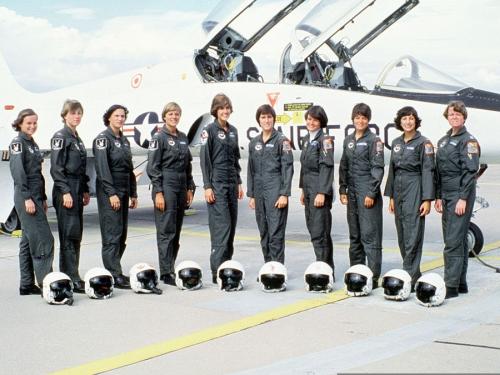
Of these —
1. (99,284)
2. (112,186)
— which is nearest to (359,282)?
(99,284)

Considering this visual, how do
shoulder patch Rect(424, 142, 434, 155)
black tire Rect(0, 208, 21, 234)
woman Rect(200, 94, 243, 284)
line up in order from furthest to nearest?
black tire Rect(0, 208, 21, 234) < woman Rect(200, 94, 243, 284) < shoulder patch Rect(424, 142, 434, 155)

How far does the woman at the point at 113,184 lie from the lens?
6715mm

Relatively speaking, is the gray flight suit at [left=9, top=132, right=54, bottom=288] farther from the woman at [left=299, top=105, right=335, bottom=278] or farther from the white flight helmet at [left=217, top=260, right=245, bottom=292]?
the woman at [left=299, top=105, right=335, bottom=278]

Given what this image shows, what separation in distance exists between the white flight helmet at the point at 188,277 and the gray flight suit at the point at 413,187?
1.87 meters

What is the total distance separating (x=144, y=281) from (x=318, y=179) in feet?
6.08

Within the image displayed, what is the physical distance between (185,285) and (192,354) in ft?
6.22

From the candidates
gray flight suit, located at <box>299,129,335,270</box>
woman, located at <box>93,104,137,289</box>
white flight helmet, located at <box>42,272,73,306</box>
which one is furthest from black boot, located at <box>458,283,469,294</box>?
white flight helmet, located at <box>42,272,73,306</box>

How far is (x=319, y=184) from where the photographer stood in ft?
22.0

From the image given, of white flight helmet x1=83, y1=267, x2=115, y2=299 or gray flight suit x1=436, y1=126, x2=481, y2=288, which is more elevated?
gray flight suit x1=436, y1=126, x2=481, y2=288

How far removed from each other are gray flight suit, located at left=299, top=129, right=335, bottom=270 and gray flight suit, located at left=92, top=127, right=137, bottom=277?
1701 millimetres

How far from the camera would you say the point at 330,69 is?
9383 millimetres

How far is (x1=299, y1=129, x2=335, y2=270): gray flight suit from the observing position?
6.68 m

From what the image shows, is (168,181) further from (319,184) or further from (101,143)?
(319,184)

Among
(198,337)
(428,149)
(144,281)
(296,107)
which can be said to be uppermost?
(296,107)
